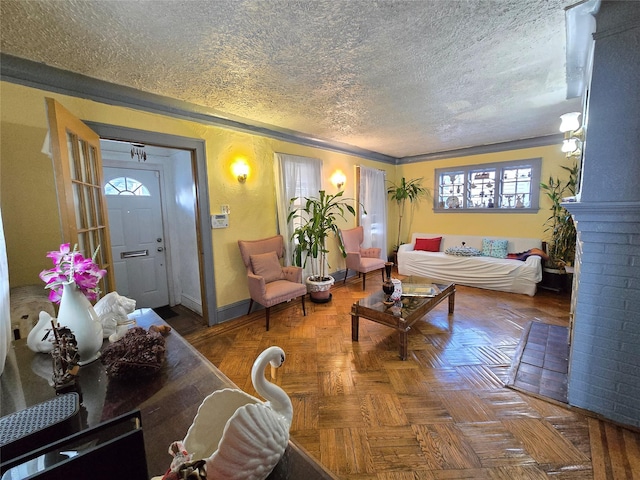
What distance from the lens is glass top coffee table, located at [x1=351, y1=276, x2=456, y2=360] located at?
228 cm

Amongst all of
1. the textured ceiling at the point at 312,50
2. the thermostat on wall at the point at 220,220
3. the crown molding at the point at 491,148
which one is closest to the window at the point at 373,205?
the crown molding at the point at 491,148

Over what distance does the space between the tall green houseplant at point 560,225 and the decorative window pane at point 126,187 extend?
5.51 metres

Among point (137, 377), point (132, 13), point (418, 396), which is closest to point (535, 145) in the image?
point (418, 396)

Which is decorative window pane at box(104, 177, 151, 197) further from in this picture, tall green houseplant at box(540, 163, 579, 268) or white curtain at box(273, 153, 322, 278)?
tall green houseplant at box(540, 163, 579, 268)

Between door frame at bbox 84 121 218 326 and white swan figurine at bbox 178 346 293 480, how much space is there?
8.29 ft

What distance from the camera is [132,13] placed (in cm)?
141

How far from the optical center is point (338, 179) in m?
4.42

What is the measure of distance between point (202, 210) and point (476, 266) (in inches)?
154

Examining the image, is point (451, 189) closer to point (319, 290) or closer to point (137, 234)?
point (319, 290)

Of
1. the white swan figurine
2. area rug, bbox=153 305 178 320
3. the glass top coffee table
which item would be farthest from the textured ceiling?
area rug, bbox=153 305 178 320

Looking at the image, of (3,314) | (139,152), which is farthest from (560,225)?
(139,152)

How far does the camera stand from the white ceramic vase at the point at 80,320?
1.00 m

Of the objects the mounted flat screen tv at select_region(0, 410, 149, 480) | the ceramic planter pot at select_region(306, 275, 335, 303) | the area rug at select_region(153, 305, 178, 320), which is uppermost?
the mounted flat screen tv at select_region(0, 410, 149, 480)

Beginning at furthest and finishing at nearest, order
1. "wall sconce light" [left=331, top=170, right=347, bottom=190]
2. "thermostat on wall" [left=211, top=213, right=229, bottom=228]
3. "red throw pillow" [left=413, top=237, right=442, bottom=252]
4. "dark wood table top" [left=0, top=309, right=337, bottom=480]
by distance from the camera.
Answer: "red throw pillow" [left=413, top=237, right=442, bottom=252], "wall sconce light" [left=331, top=170, right=347, bottom=190], "thermostat on wall" [left=211, top=213, right=229, bottom=228], "dark wood table top" [left=0, top=309, right=337, bottom=480]
